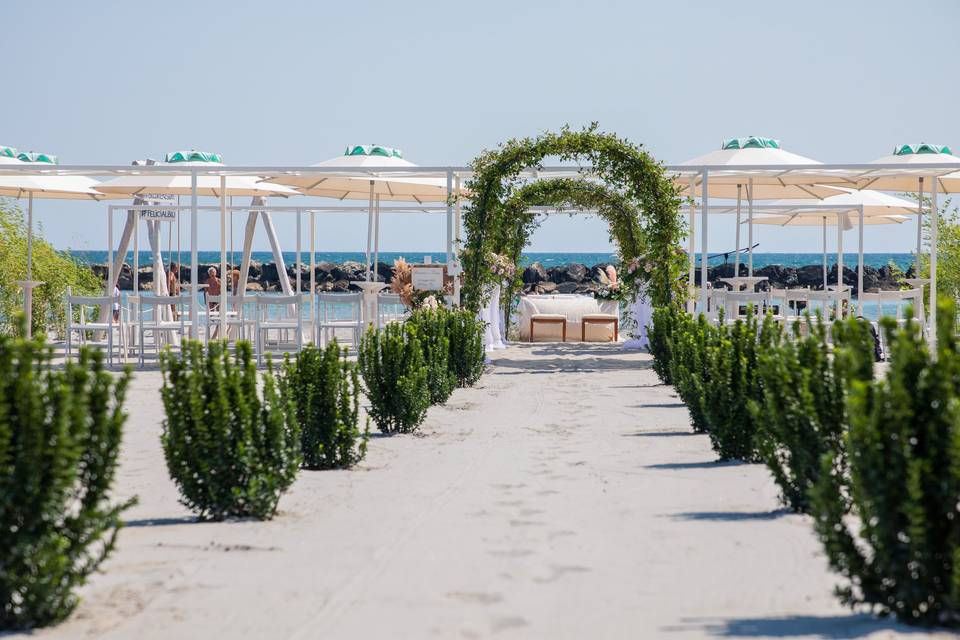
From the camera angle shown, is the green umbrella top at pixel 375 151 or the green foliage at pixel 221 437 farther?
the green umbrella top at pixel 375 151

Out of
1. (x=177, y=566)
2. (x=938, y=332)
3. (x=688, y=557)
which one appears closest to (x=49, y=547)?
(x=177, y=566)

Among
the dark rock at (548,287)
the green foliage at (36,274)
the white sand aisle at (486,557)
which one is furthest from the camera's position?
the dark rock at (548,287)

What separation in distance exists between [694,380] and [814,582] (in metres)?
3.84

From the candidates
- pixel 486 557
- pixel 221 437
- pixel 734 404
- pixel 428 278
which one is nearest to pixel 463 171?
pixel 428 278

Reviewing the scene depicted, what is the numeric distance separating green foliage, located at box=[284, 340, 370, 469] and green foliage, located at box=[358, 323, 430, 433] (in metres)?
1.45

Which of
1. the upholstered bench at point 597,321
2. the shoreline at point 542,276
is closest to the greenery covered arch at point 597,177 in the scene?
the upholstered bench at point 597,321

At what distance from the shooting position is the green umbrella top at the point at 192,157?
1505cm

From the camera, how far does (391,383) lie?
8.13 meters

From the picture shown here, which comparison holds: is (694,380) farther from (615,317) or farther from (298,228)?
(615,317)

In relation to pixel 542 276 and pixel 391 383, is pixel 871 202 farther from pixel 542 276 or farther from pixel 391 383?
pixel 542 276

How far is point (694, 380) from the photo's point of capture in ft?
25.6

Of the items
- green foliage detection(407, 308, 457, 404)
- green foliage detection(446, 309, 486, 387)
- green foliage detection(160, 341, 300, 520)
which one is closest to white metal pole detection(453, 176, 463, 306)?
green foliage detection(446, 309, 486, 387)

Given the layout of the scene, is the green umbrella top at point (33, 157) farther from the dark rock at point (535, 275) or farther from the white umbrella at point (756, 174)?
the dark rock at point (535, 275)

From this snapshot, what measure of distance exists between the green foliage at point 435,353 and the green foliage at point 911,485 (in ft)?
18.8
